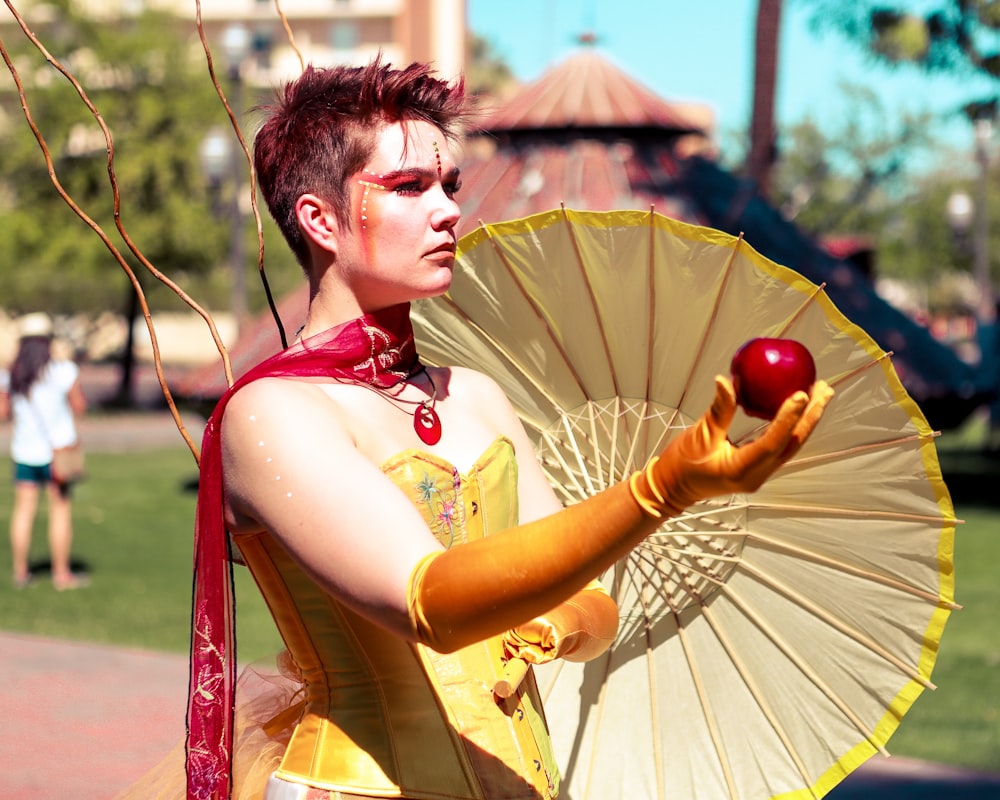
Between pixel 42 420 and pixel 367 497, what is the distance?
8416 millimetres

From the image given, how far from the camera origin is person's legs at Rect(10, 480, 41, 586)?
390 inches

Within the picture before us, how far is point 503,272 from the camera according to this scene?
2613 millimetres

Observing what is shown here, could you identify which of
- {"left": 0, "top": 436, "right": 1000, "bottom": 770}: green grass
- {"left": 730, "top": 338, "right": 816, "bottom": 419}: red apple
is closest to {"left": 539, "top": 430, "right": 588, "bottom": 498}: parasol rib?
{"left": 730, "top": 338, "right": 816, "bottom": 419}: red apple

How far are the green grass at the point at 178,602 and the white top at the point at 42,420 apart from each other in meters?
1.01

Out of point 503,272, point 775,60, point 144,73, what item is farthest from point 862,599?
point 144,73

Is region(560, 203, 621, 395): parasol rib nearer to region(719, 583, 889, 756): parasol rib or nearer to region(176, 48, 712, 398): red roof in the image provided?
region(719, 583, 889, 756): parasol rib

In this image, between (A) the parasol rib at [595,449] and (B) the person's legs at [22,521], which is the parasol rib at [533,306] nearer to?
(A) the parasol rib at [595,449]

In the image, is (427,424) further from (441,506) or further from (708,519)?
(708,519)

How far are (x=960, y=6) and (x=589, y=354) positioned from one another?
12792 mm

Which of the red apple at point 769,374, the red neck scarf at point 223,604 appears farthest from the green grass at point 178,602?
the red apple at point 769,374

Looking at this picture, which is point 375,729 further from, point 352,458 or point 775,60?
point 775,60

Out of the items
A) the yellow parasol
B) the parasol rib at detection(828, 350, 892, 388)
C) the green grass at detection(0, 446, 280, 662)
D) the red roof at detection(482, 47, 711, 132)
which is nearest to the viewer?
the parasol rib at detection(828, 350, 892, 388)

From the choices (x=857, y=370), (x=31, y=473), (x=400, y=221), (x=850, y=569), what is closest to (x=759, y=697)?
(x=850, y=569)

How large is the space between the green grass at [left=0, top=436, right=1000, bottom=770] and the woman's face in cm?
466
